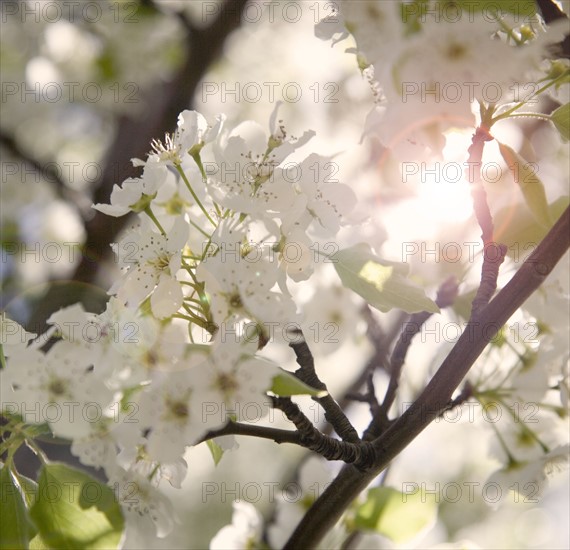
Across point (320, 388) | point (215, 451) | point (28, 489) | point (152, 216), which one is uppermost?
point (152, 216)

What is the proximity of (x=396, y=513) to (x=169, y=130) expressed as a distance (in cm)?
138

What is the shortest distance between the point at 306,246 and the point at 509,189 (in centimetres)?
33

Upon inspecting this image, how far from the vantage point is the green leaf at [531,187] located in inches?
32.3

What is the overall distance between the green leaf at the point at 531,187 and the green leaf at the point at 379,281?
0.15 meters

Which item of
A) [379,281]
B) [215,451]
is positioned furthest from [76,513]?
[379,281]

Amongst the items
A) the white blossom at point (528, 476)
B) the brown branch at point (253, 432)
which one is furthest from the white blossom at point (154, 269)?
the white blossom at point (528, 476)

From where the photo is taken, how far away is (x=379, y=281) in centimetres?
82

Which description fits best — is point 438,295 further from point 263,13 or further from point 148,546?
point 263,13

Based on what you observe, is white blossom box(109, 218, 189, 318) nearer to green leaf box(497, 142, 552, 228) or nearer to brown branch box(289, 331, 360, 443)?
brown branch box(289, 331, 360, 443)

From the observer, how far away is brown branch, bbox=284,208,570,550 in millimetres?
687

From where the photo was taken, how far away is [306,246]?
0.78 meters

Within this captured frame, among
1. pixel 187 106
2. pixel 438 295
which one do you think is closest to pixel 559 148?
pixel 187 106

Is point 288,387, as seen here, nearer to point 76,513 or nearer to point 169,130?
point 76,513

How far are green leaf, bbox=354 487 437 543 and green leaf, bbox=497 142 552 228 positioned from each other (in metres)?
0.44
